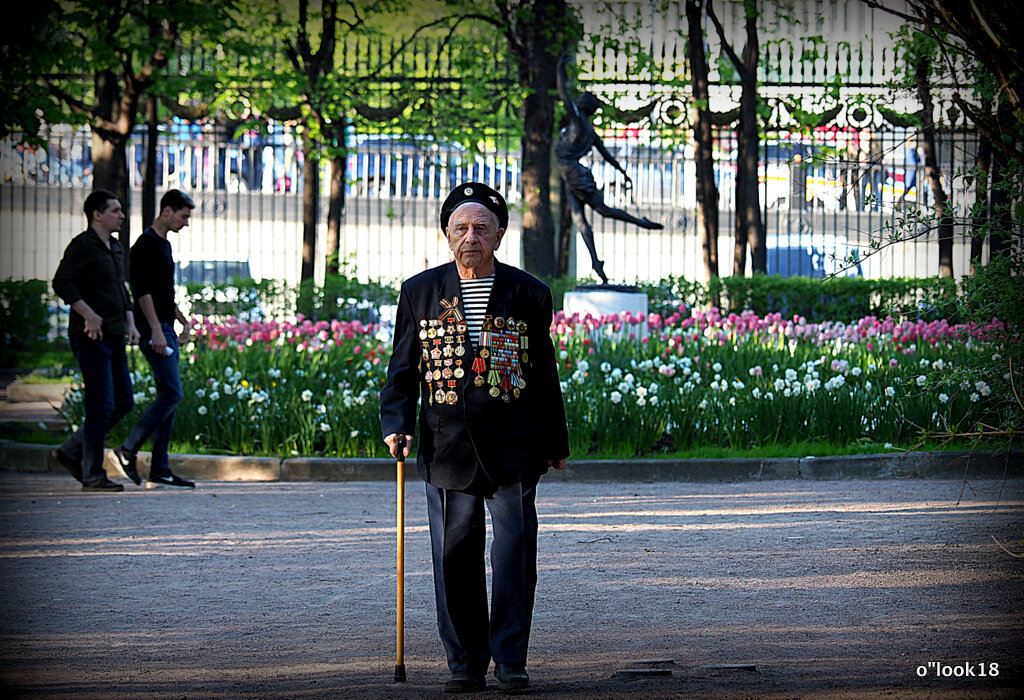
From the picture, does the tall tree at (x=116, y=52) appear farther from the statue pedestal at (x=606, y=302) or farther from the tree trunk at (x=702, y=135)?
the tree trunk at (x=702, y=135)

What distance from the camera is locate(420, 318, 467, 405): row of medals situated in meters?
4.52

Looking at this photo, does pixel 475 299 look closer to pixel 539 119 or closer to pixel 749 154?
pixel 539 119

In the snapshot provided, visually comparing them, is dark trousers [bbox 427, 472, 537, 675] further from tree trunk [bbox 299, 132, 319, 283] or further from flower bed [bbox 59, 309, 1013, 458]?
tree trunk [bbox 299, 132, 319, 283]

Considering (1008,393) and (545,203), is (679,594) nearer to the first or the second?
(1008,393)

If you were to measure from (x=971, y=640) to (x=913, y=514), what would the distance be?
3336mm

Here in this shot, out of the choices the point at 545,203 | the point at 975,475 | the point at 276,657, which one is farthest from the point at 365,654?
the point at 545,203

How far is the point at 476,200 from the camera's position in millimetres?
4590

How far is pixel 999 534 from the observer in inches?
294

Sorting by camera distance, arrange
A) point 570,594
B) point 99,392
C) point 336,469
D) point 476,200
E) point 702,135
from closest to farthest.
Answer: point 476,200 < point 570,594 < point 99,392 < point 336,469 < point 702,135

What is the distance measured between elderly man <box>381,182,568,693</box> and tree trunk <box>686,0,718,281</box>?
17648 millimetres

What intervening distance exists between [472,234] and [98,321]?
5.32 m

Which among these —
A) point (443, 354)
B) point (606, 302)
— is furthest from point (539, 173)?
point (443, 354)

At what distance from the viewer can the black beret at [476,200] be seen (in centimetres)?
459

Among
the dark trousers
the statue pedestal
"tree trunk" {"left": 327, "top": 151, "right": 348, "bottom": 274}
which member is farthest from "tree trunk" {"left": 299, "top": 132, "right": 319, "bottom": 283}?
the dark trousers
